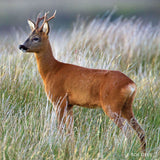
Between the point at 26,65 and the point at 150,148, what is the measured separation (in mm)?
2574

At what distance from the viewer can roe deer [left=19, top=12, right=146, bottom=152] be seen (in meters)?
4.89

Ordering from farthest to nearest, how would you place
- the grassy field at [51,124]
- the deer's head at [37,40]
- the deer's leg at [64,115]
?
the deer's head at [37,40]
the deer's leg at [64,115]
the grassy field at [51,124]

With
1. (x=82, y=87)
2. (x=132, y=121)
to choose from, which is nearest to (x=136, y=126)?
(x=132, y=121)

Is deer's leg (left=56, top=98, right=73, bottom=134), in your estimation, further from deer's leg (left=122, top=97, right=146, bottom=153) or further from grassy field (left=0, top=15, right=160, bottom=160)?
deer's leg (left=122, top=97, right=146, bottom=153)

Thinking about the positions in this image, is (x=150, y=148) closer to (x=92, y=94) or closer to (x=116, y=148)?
(x=116, y=148)

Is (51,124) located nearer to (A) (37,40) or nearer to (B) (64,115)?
(B) (64,115)

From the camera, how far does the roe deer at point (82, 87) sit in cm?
489

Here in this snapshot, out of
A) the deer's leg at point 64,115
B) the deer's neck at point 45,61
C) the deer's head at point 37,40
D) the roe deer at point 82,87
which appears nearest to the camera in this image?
the roe deer at point 82,87

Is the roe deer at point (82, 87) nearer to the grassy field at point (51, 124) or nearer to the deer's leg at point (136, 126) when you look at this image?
the deer's leg at point (136, 126)

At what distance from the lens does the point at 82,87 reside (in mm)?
5121

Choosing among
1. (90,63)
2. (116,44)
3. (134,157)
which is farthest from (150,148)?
(116,44)

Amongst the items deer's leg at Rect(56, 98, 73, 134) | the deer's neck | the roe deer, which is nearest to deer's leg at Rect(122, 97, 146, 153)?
the roe deer

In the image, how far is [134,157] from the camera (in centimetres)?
471

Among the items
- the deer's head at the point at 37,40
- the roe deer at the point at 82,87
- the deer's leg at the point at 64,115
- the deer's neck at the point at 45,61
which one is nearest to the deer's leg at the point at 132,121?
the roe deer at the point at 82,87
